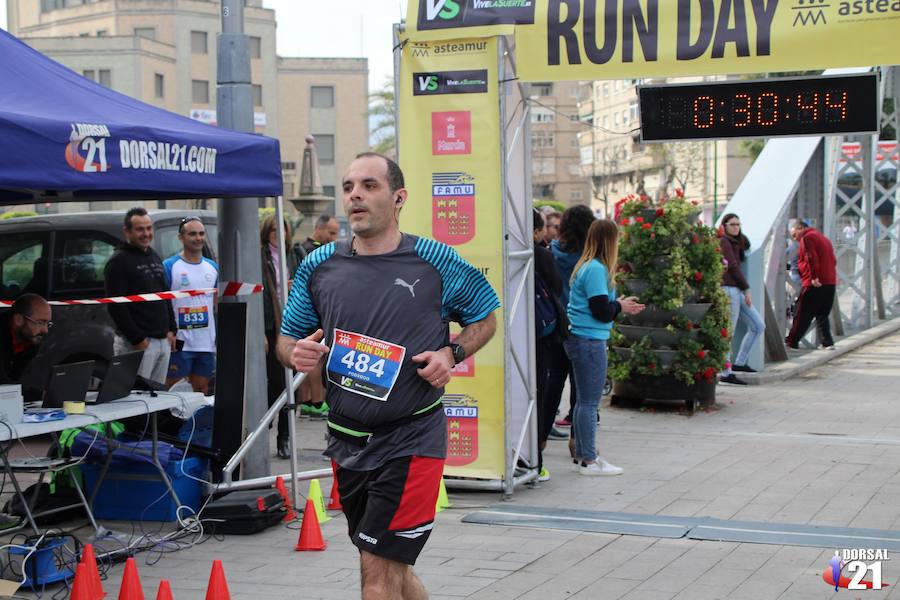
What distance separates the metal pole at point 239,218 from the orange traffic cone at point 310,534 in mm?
1534

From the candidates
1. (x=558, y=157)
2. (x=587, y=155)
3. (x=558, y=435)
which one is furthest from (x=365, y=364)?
(x=558, y=157)

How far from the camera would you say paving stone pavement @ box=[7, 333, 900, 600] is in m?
5.97

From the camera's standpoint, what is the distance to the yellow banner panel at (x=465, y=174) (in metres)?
7.94

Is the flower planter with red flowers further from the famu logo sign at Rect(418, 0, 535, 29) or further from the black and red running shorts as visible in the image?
the black and red running shorts

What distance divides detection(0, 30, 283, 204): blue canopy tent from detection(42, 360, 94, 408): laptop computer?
1.02 meters

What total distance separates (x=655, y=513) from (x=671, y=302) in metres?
4.22

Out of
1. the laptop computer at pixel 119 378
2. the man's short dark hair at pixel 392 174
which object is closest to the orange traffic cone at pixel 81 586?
the laptop computer at pixel 119 378

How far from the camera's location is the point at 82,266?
38.8ft

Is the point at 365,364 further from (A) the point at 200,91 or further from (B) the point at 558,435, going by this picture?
(A) the point at 200,91

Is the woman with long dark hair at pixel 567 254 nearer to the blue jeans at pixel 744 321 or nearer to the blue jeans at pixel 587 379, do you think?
the blue jeans at pixel 587 379

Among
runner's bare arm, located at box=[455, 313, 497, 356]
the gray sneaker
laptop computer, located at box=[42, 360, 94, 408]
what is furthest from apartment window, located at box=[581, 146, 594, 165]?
runner's bare arm, located at box=[455, 313, 497, 356]

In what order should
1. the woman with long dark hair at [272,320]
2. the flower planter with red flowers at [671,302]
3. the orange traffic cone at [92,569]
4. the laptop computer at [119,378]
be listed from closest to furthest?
the orange traffic cone at [92,569], the laptop computer at [119,378], the woman with long dark hair at [272,320], the flower planter with red flowers at [671,302]

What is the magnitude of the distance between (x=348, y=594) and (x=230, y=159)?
287 cm

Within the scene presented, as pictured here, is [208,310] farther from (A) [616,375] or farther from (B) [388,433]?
(B) [388,433]
